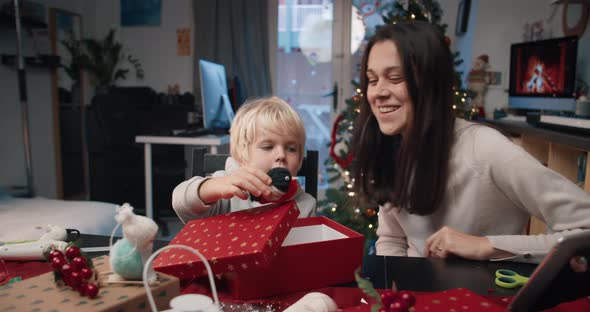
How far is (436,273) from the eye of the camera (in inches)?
27.8

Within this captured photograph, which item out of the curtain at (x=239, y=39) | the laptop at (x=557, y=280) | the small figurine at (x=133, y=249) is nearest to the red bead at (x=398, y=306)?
the laptop at (x=557, y=280)

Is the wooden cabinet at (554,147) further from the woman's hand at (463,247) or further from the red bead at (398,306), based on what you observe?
the red bead at (398,306)

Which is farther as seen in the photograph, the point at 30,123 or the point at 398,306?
the point at 30,123

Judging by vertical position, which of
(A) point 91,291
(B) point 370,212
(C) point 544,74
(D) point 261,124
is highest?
(C) point 544,74

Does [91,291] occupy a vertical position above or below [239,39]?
below

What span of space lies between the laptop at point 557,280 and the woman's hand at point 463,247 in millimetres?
256

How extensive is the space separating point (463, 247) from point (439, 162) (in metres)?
0.25

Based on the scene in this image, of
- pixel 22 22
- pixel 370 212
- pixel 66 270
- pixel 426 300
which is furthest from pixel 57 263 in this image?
pixel 22 22

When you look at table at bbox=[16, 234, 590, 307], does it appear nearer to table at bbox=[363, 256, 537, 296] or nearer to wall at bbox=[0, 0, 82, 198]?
table at bbox=[363, 256, 537, 296]

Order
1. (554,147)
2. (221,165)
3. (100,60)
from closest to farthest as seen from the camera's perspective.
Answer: (221,165)
(554,147)
(100,60)

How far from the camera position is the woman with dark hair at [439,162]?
89 cm

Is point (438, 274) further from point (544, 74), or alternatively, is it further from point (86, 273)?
point (544, 74)

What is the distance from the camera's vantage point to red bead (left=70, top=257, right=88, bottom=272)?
0.51m

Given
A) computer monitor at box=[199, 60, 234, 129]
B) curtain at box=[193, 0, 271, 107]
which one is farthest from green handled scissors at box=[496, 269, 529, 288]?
curtain at box=[193, 0, 271, 107]
